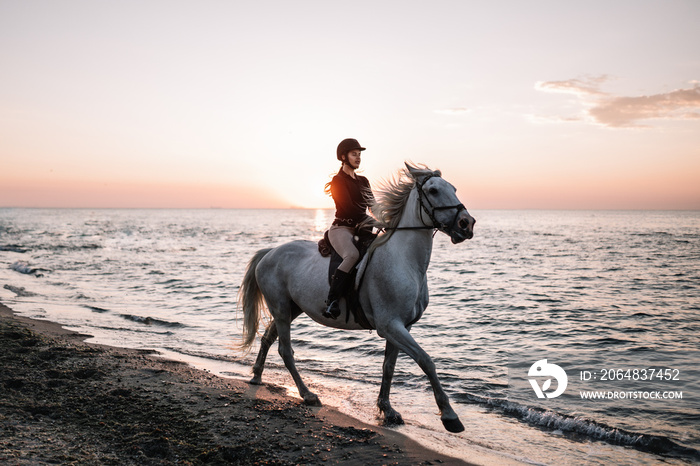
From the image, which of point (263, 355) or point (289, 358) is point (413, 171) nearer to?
point (289, 358)

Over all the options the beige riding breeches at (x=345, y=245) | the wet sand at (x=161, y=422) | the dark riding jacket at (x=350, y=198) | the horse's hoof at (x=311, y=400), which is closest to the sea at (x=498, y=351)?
the horse's hoof at (x=311, y=400)

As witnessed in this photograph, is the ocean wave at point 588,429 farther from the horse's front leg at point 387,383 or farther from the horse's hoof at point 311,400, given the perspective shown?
the horse's hoof at point 311,400

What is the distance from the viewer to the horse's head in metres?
5.22

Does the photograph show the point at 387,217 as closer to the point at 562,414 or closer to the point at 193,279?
the point at 562,414

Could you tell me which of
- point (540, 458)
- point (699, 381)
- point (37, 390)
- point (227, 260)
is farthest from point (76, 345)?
point (227, 260)

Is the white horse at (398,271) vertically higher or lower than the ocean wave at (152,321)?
higher

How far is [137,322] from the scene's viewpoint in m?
13.0

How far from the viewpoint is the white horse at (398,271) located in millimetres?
5340

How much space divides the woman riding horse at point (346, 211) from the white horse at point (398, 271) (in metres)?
0.19

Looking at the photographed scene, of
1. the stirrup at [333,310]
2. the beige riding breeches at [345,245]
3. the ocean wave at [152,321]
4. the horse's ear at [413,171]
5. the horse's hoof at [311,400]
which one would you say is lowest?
the ocean wave at [152,321]

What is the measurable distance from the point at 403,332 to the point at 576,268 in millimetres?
25892

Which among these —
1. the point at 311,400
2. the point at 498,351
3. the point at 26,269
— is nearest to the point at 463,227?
the point at 311,400

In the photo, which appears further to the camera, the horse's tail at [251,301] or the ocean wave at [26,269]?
the ocean wave at [26,269]

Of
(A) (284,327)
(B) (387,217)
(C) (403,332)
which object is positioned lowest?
(A) (284,327)
